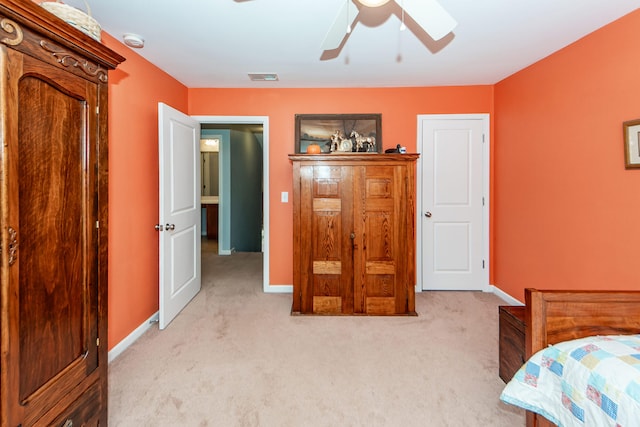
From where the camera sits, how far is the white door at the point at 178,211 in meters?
2.83

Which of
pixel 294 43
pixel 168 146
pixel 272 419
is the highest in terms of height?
pixel 294 43

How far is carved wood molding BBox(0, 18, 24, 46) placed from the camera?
38.3 inches

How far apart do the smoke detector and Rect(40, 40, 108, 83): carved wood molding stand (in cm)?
124

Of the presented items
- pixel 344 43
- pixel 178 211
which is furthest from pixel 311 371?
pixel 344 43

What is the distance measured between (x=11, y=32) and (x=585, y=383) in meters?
2.23

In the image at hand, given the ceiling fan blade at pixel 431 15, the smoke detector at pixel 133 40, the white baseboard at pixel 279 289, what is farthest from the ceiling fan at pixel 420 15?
the white baseboard at pixel 279 289

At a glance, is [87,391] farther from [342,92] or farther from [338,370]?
[342,92]

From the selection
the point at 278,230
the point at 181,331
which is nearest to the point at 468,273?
the point at 278,230

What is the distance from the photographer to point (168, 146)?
292 cm

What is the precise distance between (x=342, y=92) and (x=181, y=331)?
297cm

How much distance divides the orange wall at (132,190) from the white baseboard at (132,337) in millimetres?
33

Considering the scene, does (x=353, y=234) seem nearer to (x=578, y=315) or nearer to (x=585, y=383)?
(x=578, y=315)

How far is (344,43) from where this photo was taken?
258 centimetres

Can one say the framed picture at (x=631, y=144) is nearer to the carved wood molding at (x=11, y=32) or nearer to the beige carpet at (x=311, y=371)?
the beige carpet at (x=311, y=371)
